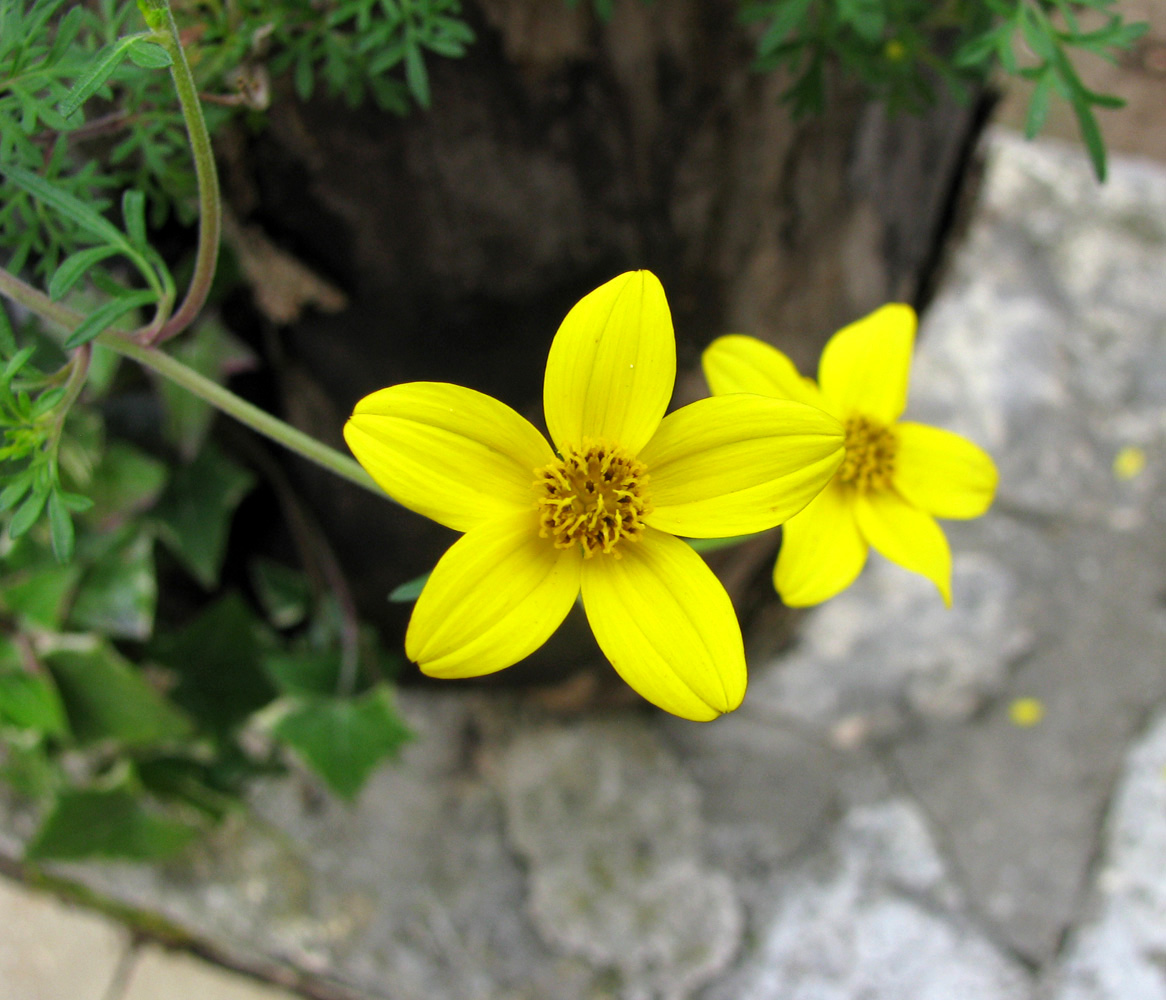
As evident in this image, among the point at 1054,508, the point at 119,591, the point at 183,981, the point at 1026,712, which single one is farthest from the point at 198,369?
the point at 1054,508

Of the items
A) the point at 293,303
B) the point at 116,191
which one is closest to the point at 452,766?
the point at 293,303

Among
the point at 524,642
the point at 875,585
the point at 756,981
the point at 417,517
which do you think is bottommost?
the point at 756,981

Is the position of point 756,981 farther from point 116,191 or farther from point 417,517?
point 116,191

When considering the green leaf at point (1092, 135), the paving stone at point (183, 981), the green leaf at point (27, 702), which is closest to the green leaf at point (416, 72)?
the green leaf at point (1092, 135)

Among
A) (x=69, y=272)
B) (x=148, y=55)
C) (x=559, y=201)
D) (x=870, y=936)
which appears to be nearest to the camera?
(x=148, y=55)

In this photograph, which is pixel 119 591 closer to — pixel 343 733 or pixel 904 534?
pixel 343 733

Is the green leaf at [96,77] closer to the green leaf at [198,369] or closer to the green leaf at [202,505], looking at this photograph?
the green leaf at [198,369]

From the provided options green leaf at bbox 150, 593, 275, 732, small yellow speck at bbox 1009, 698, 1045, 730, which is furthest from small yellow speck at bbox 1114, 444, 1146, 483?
green leaf at bbox 150, 593, 275, 732
